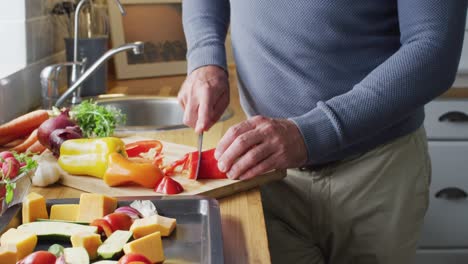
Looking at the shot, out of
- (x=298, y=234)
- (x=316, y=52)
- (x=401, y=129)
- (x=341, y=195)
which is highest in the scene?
(x=316, y=52)

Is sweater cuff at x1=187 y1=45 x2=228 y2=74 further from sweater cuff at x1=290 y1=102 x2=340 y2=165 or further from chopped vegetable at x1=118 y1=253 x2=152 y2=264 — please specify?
chopped vegetable at x1=118 y1=253 x2=152 y2=264

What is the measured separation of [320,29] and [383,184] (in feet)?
1.09

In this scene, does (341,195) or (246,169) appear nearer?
(246,169)

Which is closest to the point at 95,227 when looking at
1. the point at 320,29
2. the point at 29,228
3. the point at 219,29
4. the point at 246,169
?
the point at 29,228

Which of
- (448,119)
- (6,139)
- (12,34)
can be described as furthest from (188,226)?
(448,119)

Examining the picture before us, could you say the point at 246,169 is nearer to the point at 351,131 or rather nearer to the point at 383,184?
the point at 351,131

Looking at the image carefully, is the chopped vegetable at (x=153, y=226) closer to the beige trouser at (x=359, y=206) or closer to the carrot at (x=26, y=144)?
the beige trouser at (x=359, y=206)

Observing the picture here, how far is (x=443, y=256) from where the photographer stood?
266 cm

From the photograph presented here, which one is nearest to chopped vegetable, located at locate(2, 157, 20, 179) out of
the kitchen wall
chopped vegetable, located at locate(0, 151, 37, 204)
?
chopped vegetable, located at locate(0, 151, 37, 204)

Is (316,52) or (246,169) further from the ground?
(316,52)

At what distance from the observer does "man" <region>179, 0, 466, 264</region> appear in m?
1.27

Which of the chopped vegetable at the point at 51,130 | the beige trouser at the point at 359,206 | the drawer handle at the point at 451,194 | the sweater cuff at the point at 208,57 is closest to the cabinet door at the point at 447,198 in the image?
the drawer handle at the point at 451,194

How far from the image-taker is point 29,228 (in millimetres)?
1050

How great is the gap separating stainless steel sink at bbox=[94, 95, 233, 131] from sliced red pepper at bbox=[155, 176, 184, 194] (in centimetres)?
97
